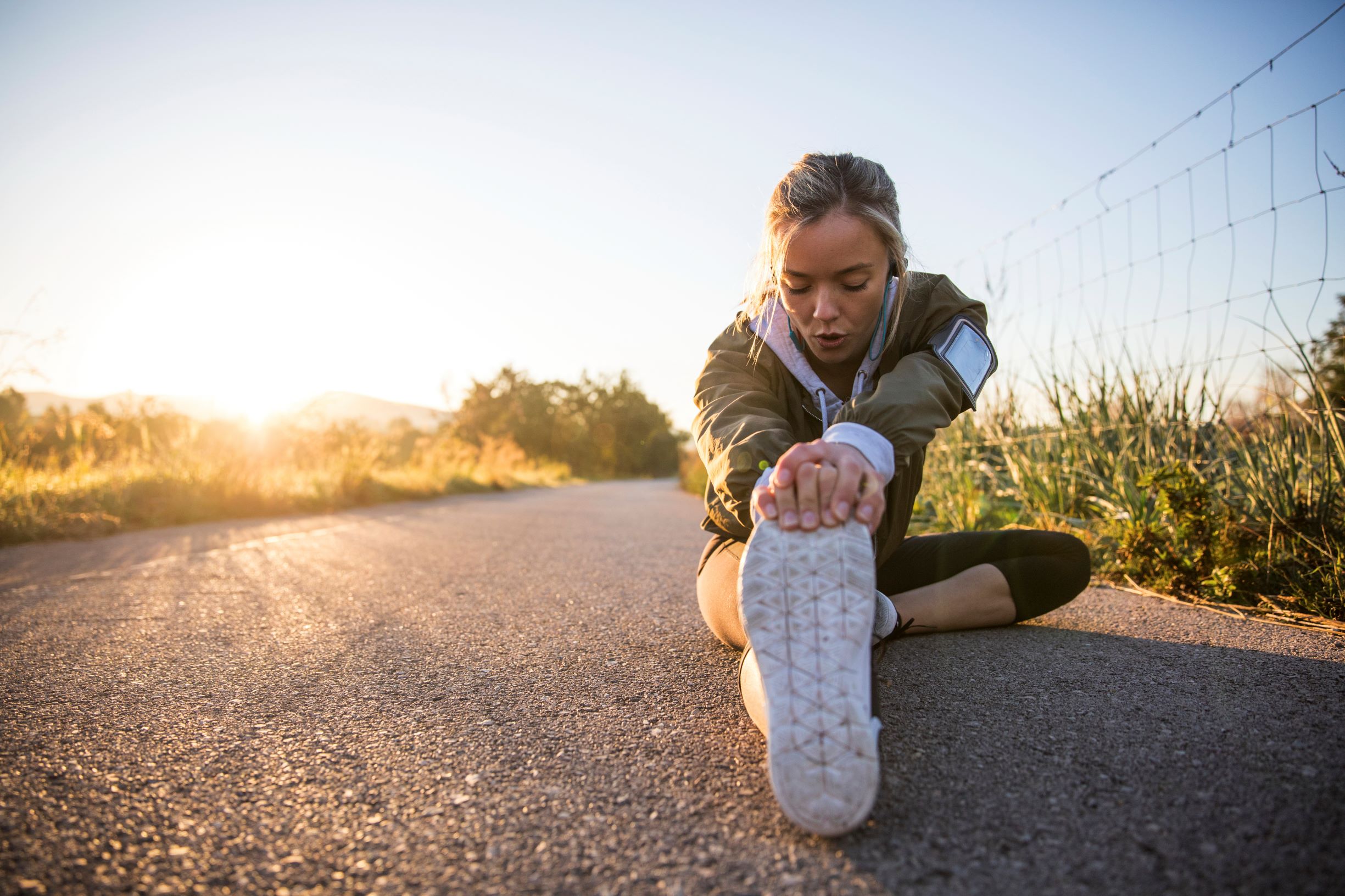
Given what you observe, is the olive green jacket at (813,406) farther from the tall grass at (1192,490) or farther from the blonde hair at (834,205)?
the tall grass at (1192,490)

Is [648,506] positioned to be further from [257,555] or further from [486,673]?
[486,673]

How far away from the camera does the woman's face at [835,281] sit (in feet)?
4.94

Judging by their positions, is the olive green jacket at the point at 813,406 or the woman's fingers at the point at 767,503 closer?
the woman's fingers at the point at 767,503

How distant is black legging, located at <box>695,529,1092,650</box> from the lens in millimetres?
1946

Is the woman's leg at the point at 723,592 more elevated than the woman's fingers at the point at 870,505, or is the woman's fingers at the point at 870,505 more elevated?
the woman's fingers at the point at 870,505

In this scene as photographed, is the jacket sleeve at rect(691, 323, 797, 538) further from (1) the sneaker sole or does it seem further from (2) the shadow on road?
(2) the shadow on road

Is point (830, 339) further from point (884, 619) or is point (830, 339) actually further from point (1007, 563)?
point (1007, 563)

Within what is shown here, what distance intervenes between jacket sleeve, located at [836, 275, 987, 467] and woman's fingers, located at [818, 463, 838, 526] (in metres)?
0.26

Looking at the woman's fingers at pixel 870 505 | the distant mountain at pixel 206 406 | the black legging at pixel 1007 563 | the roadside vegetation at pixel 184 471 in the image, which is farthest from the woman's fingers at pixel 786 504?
the distant mountain at pixel 206 406

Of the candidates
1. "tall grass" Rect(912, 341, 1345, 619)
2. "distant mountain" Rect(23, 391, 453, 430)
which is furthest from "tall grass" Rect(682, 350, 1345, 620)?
"distant mountain" Rect(23, 391, 453, 430)

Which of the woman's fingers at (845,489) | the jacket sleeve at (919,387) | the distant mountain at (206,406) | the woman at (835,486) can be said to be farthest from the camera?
the distant mountain at (206,406)

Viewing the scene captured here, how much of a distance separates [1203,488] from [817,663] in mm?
2045

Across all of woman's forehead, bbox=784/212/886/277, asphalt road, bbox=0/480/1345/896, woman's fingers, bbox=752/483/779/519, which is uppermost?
woman's forehead, bbox=784/212/886/277

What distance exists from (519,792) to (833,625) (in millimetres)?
550
